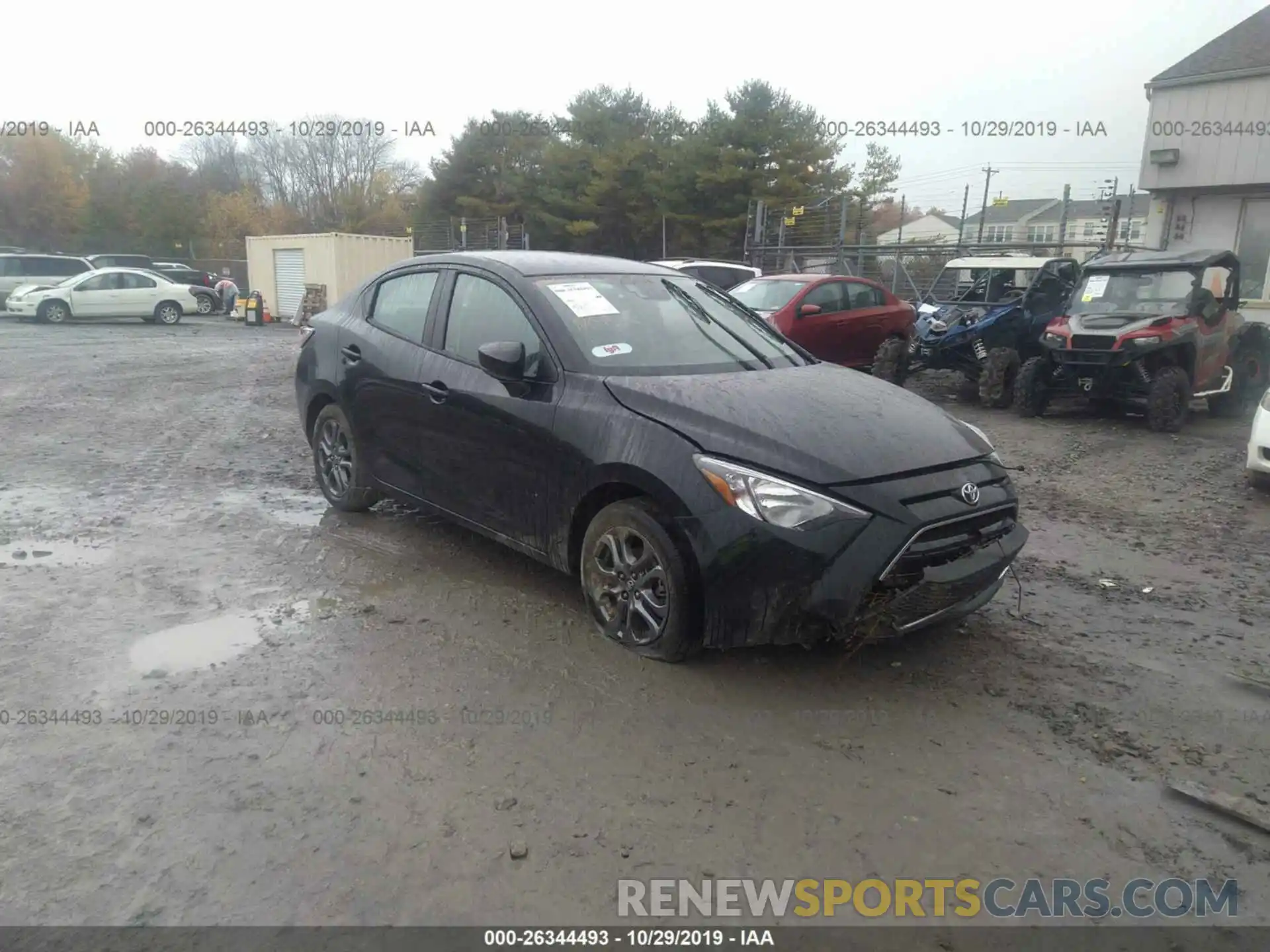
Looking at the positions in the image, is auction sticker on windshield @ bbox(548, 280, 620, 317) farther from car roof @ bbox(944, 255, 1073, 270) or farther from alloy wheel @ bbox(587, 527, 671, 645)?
car roof @ bbox(944, 255, 1073, 270)

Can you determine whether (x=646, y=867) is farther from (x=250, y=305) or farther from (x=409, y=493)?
(x=250, y=305)

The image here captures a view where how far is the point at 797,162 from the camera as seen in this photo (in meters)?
34.3

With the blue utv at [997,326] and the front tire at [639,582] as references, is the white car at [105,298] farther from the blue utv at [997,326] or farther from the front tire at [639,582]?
the front tire at [639,582]

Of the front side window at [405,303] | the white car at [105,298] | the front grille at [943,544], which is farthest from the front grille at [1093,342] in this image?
the white car at [105,298]

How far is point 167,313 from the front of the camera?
25938mm

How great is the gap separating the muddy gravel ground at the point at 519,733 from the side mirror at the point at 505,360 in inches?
46.3

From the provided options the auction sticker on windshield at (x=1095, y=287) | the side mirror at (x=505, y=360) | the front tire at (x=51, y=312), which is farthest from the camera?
the front tire at (x=51, y=312)

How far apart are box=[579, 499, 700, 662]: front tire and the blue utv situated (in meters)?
8.98

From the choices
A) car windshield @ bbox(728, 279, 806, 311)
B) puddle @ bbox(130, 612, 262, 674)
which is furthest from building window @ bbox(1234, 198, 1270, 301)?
puddle @ bbox(130, 612, 262, 674)

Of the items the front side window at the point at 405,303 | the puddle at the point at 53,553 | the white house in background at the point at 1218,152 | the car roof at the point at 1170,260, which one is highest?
the white house in background at the point at 1218,152

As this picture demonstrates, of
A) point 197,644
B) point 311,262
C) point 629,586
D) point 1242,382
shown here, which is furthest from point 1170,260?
point 311,262

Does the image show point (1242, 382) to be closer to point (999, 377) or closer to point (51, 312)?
point (999, 377)

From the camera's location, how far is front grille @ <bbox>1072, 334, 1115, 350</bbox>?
996cm

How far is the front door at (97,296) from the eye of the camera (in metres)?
24.4
